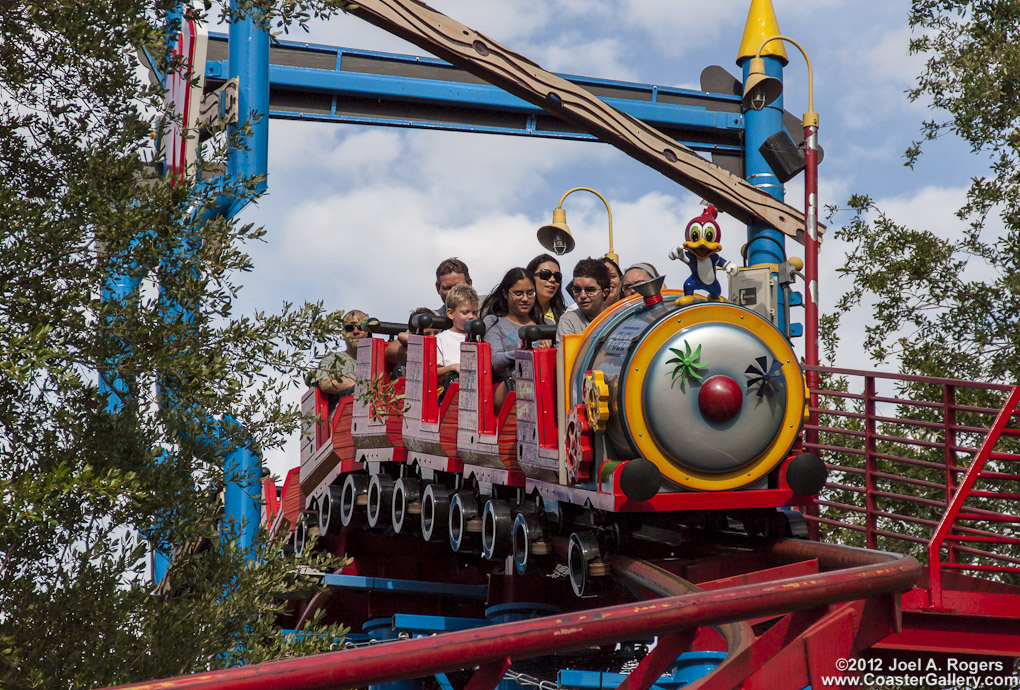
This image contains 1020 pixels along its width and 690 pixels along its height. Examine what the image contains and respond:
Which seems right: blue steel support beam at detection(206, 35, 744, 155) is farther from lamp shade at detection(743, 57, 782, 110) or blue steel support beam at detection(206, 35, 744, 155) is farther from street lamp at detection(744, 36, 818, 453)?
street lamp at detection(744, 36, 818, 453)

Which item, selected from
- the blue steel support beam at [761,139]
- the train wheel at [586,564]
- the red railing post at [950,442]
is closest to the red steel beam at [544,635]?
the train wheel at [586,564]

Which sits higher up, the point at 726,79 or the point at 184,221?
the point at 726,79

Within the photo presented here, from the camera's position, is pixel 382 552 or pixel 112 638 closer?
pixel 112 638

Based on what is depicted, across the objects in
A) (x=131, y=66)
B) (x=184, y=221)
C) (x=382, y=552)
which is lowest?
(x=382, y=552)

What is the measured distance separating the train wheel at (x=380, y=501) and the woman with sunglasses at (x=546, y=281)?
1.53 m

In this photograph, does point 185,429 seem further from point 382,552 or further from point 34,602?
point 382,552

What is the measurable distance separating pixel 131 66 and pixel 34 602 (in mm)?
1889

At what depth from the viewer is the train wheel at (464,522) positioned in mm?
6387

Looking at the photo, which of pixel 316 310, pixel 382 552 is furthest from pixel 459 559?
pixel 316 310

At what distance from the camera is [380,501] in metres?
7.57

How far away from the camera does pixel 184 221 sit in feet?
13.6

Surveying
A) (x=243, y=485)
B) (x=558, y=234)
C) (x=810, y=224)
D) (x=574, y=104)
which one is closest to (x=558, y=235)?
(x=558, y=234)

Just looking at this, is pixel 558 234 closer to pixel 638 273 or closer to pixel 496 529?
pixel 638 273

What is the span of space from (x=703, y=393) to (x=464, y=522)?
1812mm
